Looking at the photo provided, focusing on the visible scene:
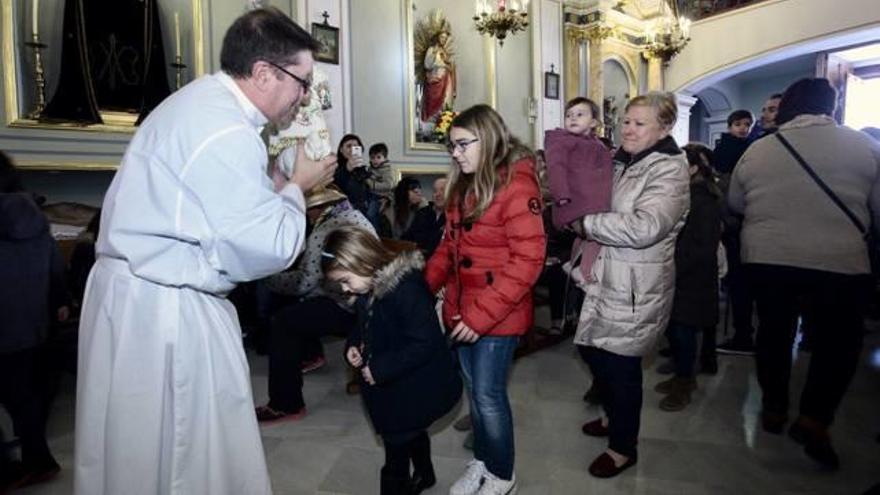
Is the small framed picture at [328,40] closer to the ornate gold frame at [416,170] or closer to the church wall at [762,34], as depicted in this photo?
the ornate gold frame at [416,170]

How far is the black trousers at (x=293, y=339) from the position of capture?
3312 mm

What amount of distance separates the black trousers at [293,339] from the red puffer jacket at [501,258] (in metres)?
1.30

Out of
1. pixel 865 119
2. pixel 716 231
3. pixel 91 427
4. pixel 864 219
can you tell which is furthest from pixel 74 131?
pixel 865 119

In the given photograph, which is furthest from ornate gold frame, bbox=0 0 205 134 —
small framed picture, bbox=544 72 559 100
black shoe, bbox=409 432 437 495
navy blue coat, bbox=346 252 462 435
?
small framed picture, bbox=544 72 559 100

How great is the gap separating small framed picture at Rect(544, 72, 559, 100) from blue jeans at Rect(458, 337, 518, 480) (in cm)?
848

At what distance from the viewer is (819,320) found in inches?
104

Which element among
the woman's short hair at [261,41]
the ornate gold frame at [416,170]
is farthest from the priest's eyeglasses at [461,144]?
the ornate gold frame at [416,170]

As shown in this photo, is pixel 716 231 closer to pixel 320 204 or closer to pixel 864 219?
pixel 864 219

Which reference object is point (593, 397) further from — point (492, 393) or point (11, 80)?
point (11, 80)

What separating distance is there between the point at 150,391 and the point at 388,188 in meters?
5.35

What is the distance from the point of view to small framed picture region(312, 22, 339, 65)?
6801 mm

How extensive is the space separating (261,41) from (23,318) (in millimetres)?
1961

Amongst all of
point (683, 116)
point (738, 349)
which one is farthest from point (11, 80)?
point (683, 116)

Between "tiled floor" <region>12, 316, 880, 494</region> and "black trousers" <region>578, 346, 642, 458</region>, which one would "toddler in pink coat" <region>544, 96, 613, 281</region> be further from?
"tiled floor" <region>12, 316, 880, 494</region>
